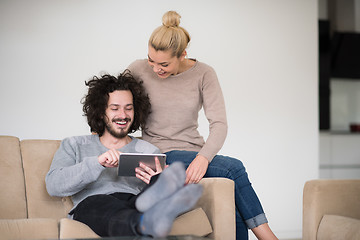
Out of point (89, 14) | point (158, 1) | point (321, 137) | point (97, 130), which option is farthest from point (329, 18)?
point (97, 130)

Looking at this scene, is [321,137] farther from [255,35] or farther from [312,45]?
[255,35]

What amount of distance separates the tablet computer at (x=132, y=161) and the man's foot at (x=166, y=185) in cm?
50

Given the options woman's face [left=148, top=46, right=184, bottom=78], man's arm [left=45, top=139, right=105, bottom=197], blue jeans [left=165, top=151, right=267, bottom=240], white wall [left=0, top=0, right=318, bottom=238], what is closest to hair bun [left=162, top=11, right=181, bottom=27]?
woman's face [left=148, top=46, right=184, bottom=78]

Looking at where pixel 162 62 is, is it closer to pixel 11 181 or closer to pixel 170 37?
pixel 170 37

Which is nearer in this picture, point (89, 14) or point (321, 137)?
point (89, 14)

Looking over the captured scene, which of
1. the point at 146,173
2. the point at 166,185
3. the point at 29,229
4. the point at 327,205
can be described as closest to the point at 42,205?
the point at 29,229

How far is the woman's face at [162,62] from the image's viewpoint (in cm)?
241

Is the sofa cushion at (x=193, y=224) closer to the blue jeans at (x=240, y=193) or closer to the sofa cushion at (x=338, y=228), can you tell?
the blue jeans at (x=240, y=193)

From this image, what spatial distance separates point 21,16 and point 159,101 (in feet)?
5.90

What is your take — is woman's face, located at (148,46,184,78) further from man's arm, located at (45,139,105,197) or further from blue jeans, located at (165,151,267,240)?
man's arm, located at (45,139,105,197)

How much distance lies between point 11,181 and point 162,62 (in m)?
1.00

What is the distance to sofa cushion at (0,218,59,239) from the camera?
5.76 ft

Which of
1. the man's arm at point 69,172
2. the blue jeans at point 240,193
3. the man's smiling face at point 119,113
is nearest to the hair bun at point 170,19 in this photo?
the man's smiling face at point 119,113

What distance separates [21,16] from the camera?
12.1ft
